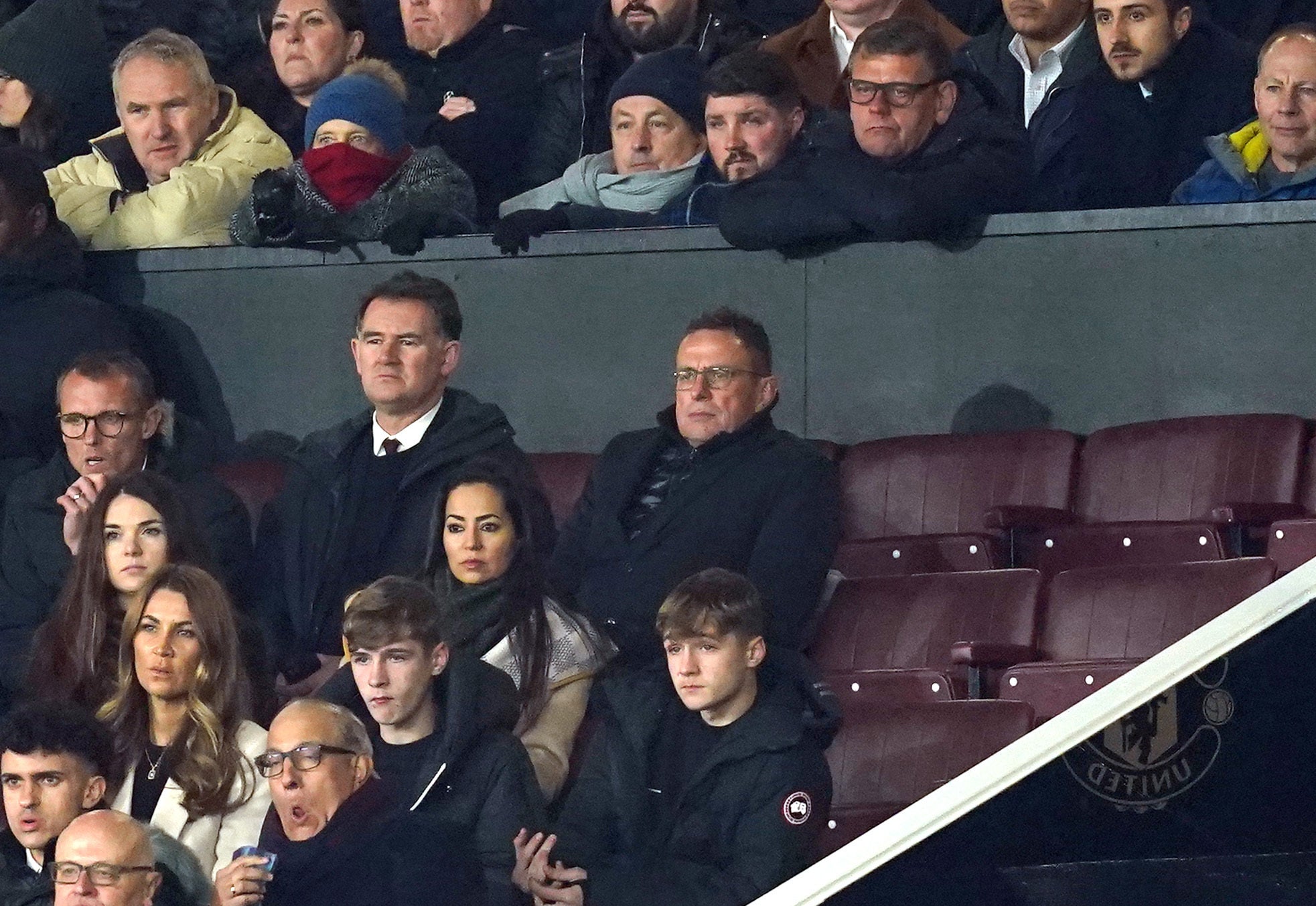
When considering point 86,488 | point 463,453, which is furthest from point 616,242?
point 86,488

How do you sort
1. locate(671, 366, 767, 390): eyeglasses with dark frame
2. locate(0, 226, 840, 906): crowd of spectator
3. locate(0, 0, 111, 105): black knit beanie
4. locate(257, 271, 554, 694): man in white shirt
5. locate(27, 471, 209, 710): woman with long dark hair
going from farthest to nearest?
locate(0, 0, 111, 105): black knit beanie, locate(257, 271, 554, 694): man in white shirt, locate(671, 366, 767, 390): eyeglasses with dark frame, locate(27, 471, 209, 710): woman with long dark hair, locate(0, 226, 840, 906): crowd of spectator

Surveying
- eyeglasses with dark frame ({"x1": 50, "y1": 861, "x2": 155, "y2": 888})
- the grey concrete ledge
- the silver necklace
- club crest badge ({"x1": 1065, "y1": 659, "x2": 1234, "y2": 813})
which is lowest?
eyeglasses with dark frame ({"x1": 50, "y1": 861, "x2": 155, "y2": 888})

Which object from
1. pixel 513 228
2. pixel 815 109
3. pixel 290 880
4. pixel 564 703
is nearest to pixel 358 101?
pixel 513 228

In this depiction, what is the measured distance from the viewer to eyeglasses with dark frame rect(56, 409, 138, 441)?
18.8 ft

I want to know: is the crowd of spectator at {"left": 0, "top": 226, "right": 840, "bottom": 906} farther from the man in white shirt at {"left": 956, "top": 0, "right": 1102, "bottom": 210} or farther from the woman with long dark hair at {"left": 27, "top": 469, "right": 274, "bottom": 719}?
the man in white shirt at {"left": 956, "top": 0, "right": 1102, "bottom": 210}

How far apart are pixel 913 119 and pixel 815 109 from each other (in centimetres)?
55

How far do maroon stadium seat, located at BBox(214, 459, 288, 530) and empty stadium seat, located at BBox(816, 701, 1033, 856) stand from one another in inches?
70.9

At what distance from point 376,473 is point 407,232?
2.92 ft

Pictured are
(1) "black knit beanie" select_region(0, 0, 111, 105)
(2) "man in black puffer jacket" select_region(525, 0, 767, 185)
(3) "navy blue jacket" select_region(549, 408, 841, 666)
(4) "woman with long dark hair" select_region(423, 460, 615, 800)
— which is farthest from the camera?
(1) "black knit beanie" select_region(0, 0, 111, 105)

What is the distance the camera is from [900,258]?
613 centimetres

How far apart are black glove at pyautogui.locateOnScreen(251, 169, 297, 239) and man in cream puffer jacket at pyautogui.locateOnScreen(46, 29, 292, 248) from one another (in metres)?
0.15

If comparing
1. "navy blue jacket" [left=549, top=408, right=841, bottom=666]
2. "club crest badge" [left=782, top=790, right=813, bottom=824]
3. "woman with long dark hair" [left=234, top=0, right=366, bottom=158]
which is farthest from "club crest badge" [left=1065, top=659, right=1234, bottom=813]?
"woman with long dark hair" [left=234, top=0, right=366, bottom=158]

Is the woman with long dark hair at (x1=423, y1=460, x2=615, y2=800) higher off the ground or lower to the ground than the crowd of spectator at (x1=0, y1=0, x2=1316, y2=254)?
lower

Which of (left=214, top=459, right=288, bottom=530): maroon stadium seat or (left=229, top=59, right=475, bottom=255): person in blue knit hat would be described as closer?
(left=214, top=459, right=288, bottom=530): maroon stadium seat
